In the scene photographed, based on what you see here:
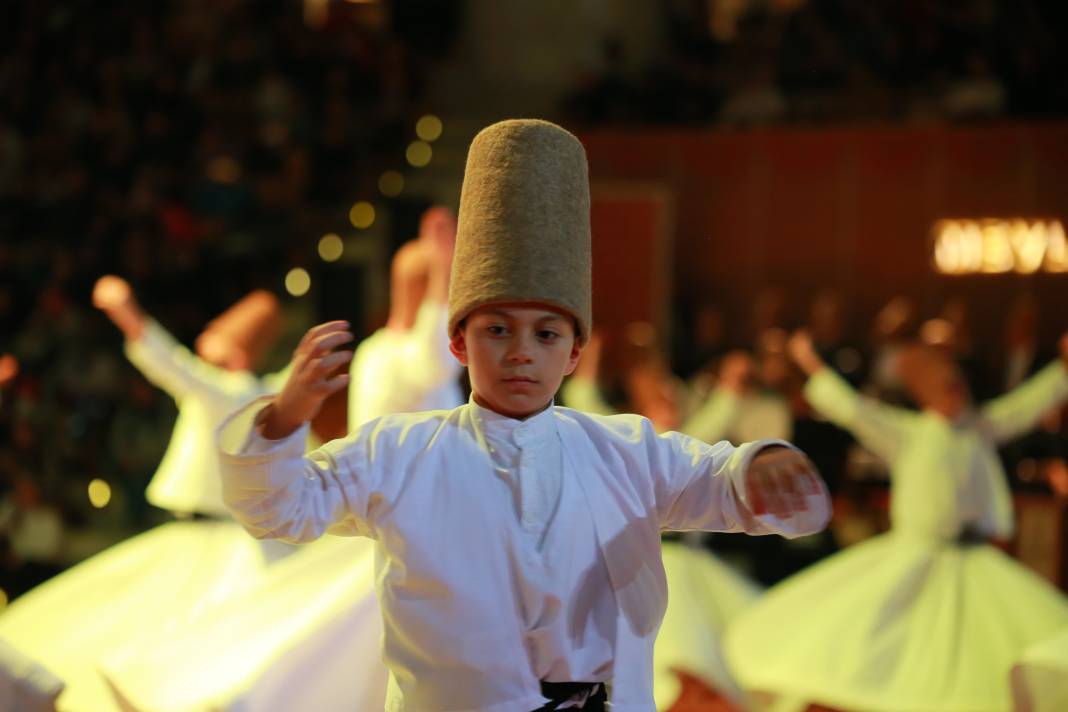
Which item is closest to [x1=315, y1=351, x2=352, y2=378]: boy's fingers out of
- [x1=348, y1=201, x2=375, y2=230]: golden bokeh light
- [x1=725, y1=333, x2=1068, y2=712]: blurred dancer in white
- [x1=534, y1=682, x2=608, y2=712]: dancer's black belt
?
[x1=534, y1=682, x2=608, y2=712]: dancer's black belt

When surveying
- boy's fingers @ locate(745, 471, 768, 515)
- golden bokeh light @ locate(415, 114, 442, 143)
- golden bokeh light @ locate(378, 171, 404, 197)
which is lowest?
boy's fingers @ locate(745, 471, 768, 515)

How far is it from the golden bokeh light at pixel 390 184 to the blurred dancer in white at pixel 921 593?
4.63 metres

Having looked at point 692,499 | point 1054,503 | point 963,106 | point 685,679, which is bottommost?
point 685,679

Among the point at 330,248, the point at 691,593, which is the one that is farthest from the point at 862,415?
the point at 330,248

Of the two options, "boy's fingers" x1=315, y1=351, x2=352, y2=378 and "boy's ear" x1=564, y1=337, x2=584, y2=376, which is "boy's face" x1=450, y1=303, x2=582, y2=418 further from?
"boy's fingers" x1=315, y1=351, x2=352, y2=378

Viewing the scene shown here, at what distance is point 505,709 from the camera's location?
2.45 meters

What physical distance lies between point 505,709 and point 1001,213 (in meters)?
9.37

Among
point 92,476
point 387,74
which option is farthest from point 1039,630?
point 387,74

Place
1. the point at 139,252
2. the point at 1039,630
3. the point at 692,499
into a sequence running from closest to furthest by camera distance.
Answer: the point at 692,499 → the point at 1039,630 → the point at 139,252

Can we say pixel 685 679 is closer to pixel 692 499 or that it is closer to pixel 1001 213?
pixel 692 499

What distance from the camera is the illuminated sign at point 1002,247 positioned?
1075 centimetres

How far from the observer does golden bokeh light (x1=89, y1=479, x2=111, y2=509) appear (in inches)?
295

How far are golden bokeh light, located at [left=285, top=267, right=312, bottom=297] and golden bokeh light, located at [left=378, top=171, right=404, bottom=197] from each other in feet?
3.97

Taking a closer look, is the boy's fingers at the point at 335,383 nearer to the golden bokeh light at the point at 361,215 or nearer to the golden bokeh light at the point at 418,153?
the golden bokeh light at the point at 361,215
